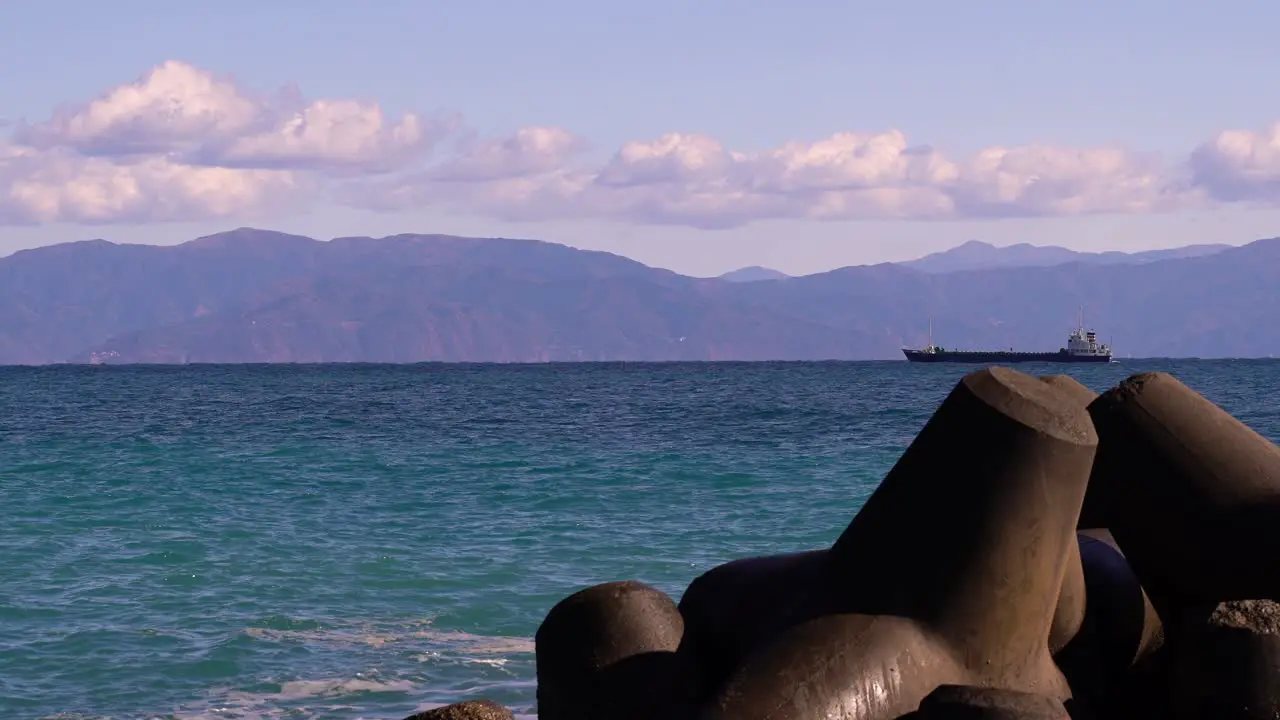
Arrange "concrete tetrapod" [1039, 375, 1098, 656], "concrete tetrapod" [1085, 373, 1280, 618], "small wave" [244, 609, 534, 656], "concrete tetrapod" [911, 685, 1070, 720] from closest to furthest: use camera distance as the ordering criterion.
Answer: "concrete tetrapod" [911, 685, 1070, 720] < "concrete tetrapod" [1039, 375, 1098, 656] < "concrete tetrapod" [1085, 373, 1280, 618] < "small wave" [244, 609, 534, 656]

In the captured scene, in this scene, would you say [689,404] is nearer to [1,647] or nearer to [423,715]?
[1,647]

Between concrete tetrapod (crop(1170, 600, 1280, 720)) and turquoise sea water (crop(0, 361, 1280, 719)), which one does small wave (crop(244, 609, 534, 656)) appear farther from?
concrete tetrapod (crop(1170, 600, 1280, 720))

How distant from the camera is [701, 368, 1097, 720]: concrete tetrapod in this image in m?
6.69

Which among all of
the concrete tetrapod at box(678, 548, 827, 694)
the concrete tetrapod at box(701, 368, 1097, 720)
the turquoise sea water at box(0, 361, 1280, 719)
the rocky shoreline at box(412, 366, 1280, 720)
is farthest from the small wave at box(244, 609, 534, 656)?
the concrete tetrapod at box(701, 368, 1097, 720)

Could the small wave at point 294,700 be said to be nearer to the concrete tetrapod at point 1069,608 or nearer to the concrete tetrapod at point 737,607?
the concrete tetrapod at point 737,607

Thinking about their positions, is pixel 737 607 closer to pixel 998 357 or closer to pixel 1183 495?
pixel 1183 495

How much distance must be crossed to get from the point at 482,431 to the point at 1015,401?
38.0 m

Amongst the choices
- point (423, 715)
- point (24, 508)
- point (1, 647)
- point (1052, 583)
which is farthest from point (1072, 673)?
point (24, 508)

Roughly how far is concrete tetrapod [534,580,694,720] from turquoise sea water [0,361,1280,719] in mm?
4307

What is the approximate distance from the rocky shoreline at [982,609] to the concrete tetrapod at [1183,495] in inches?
0.4

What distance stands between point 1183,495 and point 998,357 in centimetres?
14824

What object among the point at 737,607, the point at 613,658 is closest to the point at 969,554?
the point at 737,607

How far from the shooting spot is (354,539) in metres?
20.7

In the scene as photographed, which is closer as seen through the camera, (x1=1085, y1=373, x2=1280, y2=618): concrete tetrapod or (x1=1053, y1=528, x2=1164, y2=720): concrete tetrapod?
(x1=1053, y1=528, x2=1164, y2=720): concrete tetrapod
